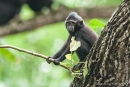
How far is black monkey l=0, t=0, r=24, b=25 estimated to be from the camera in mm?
7352

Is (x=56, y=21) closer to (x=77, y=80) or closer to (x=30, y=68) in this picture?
(x=30, y=68)

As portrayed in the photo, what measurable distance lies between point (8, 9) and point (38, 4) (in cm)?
65

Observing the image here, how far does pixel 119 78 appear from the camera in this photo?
2.01 m

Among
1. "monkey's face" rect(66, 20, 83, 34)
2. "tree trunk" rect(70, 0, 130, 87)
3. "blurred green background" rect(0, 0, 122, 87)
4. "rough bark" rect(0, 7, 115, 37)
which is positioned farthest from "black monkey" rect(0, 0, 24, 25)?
"tree trunk" rect(70, 0, 130, 87)

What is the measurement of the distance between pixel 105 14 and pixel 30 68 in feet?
6.72

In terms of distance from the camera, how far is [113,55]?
2025 millimetres

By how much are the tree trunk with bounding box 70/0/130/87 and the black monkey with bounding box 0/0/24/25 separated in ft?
17.5

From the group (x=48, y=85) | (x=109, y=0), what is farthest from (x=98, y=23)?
(x=48, y=85)

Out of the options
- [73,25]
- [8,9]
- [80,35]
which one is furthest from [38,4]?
[80,35]

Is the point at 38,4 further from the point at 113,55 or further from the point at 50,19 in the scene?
the point at 113,55

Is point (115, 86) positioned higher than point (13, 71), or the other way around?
point (13, 71)

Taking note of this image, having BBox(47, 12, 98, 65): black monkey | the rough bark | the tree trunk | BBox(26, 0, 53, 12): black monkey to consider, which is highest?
BBox(26, 0, 53, 12): black monkey

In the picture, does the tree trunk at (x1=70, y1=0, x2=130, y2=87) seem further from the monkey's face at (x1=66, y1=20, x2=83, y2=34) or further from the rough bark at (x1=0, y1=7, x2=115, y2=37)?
the rough bark at (x1=0, y1=7, x2=115, y2=37)

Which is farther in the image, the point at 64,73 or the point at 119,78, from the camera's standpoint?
the point at 64,73
